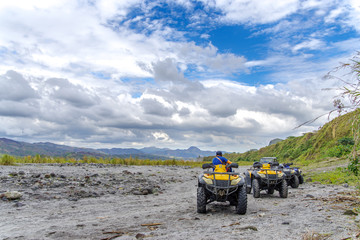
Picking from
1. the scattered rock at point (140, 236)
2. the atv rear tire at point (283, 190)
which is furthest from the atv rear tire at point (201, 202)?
the atv rear tire at point (283, 190)

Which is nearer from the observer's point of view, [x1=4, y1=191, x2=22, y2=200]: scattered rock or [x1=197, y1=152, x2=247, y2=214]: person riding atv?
[x1=197, y1=152, x2=247, y2=214]: person riding atv

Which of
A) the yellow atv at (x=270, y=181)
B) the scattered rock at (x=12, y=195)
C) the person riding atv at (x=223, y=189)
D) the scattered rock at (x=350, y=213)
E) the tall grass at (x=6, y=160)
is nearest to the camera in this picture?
the scattered rock at (x=350, y=213)

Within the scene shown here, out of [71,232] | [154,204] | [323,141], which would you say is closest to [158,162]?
[323,141]

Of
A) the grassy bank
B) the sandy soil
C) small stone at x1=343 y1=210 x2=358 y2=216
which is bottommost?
the sandy soil

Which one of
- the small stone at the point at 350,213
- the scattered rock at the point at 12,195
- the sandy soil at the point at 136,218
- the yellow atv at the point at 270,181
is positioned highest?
the yellow atv at the point at 270,181

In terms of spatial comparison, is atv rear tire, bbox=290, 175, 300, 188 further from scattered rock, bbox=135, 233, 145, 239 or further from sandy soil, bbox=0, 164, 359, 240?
scattered rock, bbox=135, 233, 145, 239

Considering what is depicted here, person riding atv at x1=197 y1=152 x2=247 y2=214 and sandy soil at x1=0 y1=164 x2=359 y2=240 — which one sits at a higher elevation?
person riding atv at x1=197 y1=152 x2=247 y2=214

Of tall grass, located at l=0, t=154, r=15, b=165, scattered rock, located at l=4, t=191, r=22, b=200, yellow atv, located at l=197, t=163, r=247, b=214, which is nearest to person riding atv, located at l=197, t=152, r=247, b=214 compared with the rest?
yellow atv, located at l=197, t=163, r=247, b=214

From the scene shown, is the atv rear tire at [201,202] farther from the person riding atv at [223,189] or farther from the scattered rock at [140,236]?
the scattered rock at [140,236]

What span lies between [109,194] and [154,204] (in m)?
3.12

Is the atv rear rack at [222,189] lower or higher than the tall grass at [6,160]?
lower

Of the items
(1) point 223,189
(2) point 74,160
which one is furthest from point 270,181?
(2) point 74,160

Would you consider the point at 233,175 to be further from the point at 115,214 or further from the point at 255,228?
the point at 115,214

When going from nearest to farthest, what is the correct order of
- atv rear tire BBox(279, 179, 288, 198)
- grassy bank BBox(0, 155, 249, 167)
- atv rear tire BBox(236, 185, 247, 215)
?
atv rear tire BBox(236, 185, 247, 215) < atv rear tire BBox(279, 179, 288, 198) < grassy bank BBox(0, 155, 249, 167)
